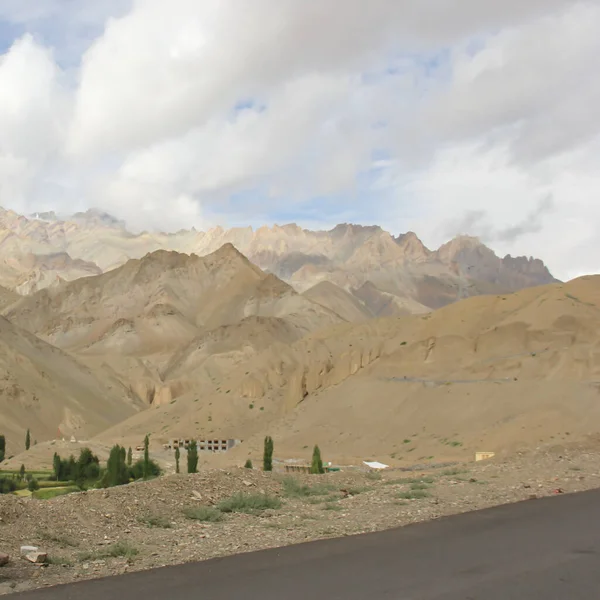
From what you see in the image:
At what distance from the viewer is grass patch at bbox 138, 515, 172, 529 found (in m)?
14.8

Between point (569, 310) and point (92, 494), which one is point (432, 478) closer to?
point (92, 494)

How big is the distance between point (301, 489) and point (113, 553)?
7.26m

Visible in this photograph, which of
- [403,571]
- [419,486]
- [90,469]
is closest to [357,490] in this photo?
[419,486]

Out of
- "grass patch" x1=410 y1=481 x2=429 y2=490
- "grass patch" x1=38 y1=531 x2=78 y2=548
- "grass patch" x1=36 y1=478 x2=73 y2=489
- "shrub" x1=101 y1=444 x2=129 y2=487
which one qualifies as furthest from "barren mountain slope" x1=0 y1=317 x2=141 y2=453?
"grass patch" x1=38 y1=531 x2=78 y2=548

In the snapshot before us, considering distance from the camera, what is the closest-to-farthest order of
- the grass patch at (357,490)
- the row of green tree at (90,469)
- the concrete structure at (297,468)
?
the grass patch at (357,490)
the concrete structure at (297,468)
the row of green tree at (90,469)

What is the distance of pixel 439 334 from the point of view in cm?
7625

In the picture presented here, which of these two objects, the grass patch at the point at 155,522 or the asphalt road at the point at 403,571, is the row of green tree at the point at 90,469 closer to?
the grass patch at the point at 155,522

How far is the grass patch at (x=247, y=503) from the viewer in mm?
16453

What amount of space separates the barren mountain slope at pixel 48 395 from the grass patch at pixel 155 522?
9591 centimetres

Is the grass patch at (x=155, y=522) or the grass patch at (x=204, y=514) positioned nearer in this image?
the grass patch at (x=155, y=522)

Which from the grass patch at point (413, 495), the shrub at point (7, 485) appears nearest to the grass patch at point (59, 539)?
the grass patch at point (413, 495)

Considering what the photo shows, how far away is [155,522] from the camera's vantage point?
14.9 m

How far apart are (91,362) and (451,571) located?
166 m

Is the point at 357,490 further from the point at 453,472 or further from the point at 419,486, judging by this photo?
the point at 453,472
